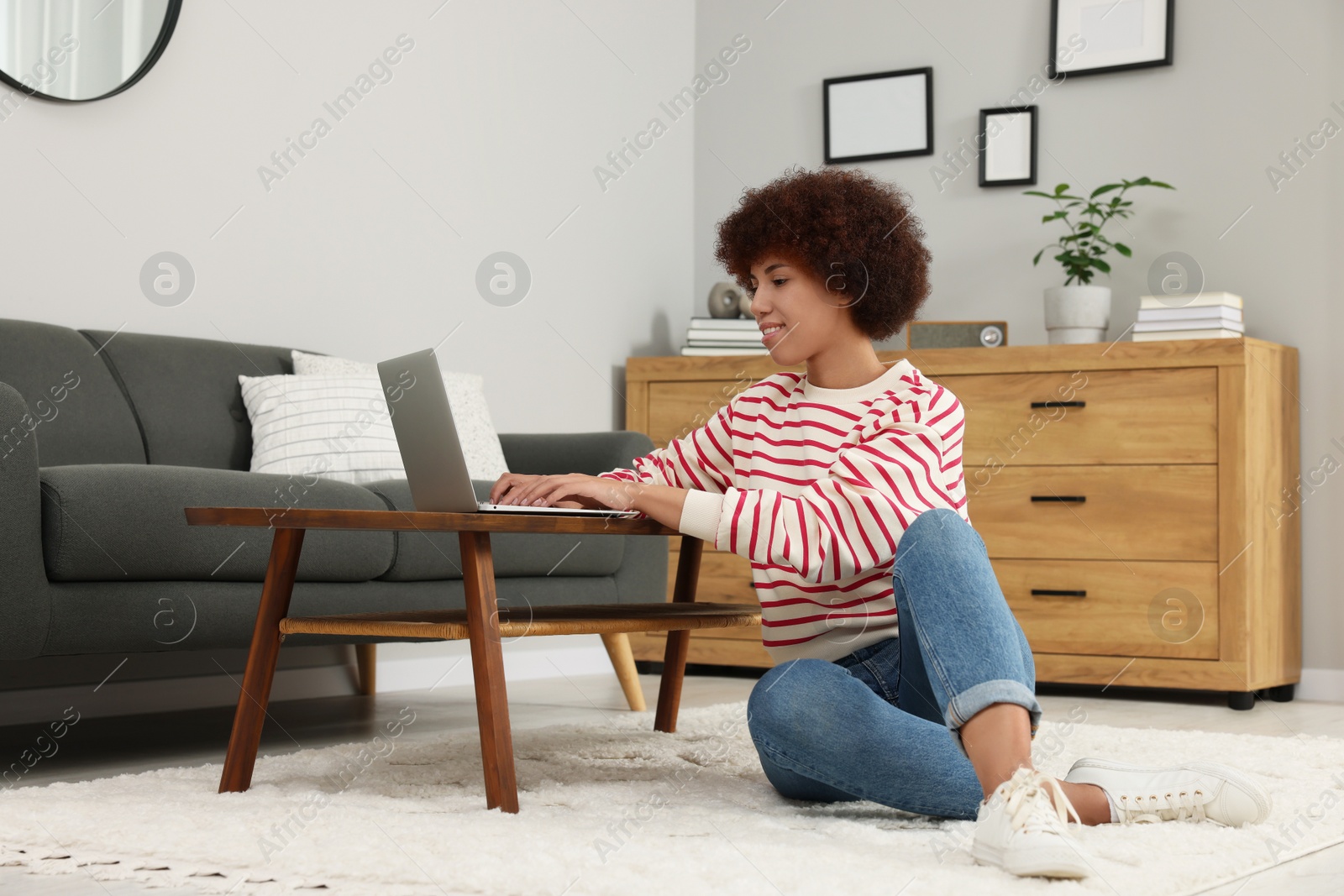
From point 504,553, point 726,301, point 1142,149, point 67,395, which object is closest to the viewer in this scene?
point 67,395

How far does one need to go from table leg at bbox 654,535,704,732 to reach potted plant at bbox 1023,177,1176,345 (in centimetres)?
177

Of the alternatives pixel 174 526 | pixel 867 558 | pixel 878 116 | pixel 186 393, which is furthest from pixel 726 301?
pixel 867 558

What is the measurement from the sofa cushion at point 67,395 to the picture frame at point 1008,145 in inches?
104

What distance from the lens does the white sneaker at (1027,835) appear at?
1236mm

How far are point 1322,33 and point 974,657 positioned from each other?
2947mm

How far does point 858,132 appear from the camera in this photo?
4.32 metres

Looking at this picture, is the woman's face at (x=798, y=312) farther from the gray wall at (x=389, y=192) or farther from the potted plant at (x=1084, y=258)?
the potted plant at (x=1084, y=258)

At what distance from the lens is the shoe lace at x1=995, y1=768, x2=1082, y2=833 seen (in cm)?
125

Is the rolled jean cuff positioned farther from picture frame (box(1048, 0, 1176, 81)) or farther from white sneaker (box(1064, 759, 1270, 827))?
picture frame (box(1048, 0, 1176, 81))

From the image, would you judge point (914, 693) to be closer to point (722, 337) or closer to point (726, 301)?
point (722, 337)

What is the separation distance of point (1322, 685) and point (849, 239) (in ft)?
8.09

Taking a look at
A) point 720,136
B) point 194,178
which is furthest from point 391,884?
point 720,136

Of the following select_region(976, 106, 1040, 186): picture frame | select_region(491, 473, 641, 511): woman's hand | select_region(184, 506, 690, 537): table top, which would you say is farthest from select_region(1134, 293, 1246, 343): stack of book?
select_region(184, 506, 690, 537): table top

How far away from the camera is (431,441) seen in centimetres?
162
